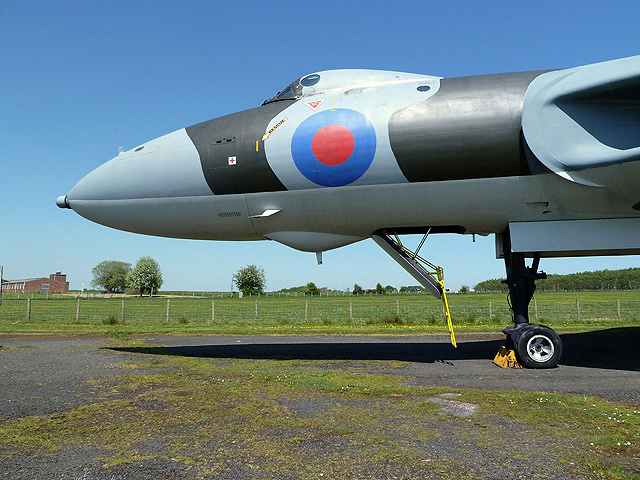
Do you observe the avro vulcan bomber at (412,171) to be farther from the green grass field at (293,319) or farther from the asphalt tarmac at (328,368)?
the green grass field at (293,319)

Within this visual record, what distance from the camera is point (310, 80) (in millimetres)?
9523

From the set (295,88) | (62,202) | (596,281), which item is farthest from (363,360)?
(596,281)

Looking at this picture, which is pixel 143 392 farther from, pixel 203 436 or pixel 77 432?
pixel 203 436

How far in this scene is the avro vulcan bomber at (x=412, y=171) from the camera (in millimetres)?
7434

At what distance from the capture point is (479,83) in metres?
8.23

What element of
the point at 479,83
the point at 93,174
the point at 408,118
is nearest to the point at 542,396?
the point at 408,118

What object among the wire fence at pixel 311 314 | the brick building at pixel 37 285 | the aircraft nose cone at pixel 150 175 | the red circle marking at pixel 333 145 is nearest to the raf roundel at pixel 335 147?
the red circle marking at pixel 333 145

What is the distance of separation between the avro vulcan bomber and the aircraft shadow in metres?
1.96

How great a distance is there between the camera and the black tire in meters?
8.30

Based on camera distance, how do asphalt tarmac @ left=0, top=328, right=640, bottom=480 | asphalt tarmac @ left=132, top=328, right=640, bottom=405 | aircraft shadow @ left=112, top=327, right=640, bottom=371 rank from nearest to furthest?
asphalt tarmac @ left=0, top=328, right=640, bottom=480, asphalt tarmac @ left=132, top=328, right=640, bottom=405, aircraft shadow @ left=112, top=327, right=640, bottom=371

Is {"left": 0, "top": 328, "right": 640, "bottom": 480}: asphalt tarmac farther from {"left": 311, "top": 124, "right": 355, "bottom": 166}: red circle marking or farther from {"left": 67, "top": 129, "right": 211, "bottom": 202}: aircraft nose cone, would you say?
{"left": 311, "top": 124, "right": 355, "bottom": 166}: red circle marking

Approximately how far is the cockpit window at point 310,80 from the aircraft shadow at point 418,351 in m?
6.59

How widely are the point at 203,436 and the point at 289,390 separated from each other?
2.36 meters

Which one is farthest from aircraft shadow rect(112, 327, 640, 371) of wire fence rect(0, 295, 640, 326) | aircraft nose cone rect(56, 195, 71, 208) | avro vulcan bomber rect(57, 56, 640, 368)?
wire fence rect(0, 295, 640, 326)
